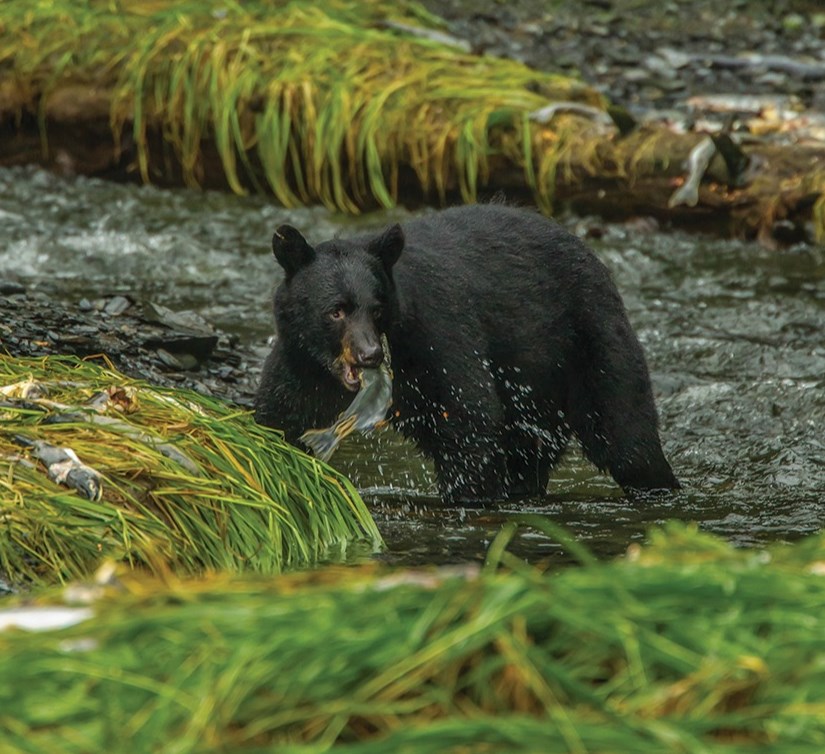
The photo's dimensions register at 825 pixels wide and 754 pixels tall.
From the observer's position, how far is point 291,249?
6.55 m

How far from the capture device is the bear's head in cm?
643

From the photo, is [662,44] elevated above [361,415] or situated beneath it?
elevated above

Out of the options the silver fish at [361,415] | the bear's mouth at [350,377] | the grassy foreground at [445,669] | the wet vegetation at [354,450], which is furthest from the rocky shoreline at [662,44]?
the grassy foreground at [445,669]

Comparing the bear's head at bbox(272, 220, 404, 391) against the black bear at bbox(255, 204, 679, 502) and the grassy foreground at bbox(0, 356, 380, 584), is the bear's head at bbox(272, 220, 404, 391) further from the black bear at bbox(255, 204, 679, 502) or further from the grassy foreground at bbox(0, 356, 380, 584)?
the grassy foreground at bbox(0, 356, 380, 584)

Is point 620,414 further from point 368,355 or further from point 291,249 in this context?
point 291,249

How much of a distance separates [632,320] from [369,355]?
4.07 m

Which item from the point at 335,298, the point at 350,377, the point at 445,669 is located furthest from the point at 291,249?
the point at 445,669

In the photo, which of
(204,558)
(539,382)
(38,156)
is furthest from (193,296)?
(204,558)

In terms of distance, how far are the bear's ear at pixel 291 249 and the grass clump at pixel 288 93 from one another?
16.1 feet

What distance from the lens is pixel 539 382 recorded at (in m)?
7.48

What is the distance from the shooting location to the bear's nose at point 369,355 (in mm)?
6242

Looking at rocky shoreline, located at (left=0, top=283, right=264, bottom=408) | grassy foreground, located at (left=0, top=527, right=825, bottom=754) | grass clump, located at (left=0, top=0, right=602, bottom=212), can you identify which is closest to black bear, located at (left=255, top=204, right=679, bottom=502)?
rocky shoreline, located at (left=0, top=283, right=264, bottom=408)

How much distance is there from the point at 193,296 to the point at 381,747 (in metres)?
7.94

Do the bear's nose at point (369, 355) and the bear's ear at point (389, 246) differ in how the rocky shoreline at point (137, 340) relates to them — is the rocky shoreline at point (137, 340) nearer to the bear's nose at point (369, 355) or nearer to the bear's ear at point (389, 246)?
the bear's ear at point (389, 246)
